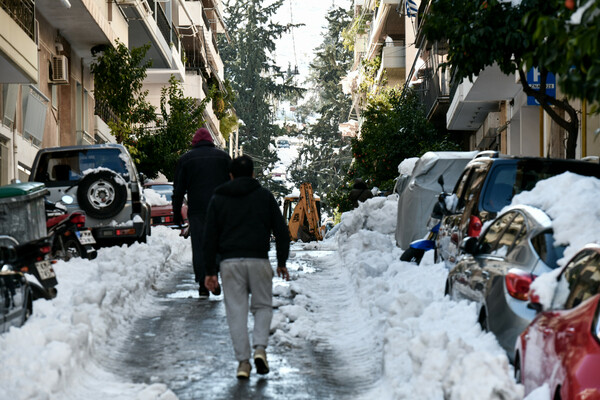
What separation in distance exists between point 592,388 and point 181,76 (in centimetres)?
4514

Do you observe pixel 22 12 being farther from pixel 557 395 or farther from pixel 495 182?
pixel 557 395

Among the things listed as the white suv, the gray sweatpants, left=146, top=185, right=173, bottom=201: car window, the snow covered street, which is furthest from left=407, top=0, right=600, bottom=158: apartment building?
the gray sweatpants

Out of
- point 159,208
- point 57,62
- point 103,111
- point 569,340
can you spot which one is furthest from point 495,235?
point 103,111

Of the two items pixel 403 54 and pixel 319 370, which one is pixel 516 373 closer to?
pixel 319 370

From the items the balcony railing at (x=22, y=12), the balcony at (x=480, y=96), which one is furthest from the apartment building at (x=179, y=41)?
the balcony railing at (x=22, y=12)

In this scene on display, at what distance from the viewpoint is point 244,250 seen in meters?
9.42

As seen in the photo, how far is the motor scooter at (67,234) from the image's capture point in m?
15.4

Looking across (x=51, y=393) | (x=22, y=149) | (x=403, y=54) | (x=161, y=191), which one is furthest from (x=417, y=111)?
(x=51, y=393)

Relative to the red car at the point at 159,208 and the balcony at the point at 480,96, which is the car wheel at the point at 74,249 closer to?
the balcony at the point at 480,96

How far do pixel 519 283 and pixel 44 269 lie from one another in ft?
17.1

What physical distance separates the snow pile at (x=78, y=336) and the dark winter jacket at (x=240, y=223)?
51.4 inches

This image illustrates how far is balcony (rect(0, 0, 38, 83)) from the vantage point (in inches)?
745

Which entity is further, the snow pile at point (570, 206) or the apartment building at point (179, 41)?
the apartment building at point (179, 41)

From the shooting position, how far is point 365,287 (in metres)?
14.3
